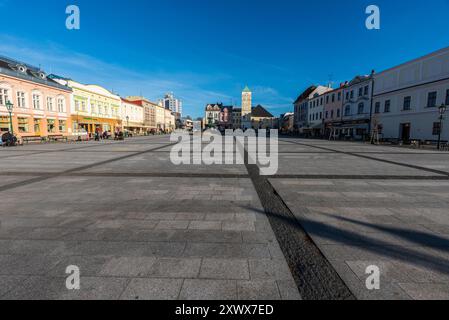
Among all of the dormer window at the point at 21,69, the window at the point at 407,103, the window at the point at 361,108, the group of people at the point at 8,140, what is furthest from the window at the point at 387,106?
the dormer window at the point at 21,69

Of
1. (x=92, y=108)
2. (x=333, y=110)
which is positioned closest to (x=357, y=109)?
(x=333, y=110)

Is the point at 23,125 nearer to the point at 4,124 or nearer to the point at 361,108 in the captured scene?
the point at 4,124

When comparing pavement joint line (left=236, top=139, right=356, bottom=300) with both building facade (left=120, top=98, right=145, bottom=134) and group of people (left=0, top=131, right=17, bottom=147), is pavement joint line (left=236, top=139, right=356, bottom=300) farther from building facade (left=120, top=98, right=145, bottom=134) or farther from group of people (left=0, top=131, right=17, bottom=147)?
building facade (left=120, top=98, right=145, bottom=134)

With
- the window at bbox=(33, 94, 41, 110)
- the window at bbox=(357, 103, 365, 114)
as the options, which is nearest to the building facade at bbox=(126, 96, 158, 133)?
the window at bbox=(33, 94, 41, 110)

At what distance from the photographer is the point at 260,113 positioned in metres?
122

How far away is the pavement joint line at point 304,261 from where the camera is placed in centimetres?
265

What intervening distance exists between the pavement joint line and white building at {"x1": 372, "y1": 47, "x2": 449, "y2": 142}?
3161 cm

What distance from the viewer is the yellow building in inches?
1507

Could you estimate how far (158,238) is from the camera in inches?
156

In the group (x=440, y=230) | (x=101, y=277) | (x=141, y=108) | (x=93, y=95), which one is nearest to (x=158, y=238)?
(x=101, y=277)

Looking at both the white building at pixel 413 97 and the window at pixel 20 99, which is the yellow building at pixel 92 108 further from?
the white building at pixel 413 97

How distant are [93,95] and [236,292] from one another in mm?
50484

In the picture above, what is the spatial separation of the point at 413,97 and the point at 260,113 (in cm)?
9470

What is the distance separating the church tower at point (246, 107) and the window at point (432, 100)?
317ft
